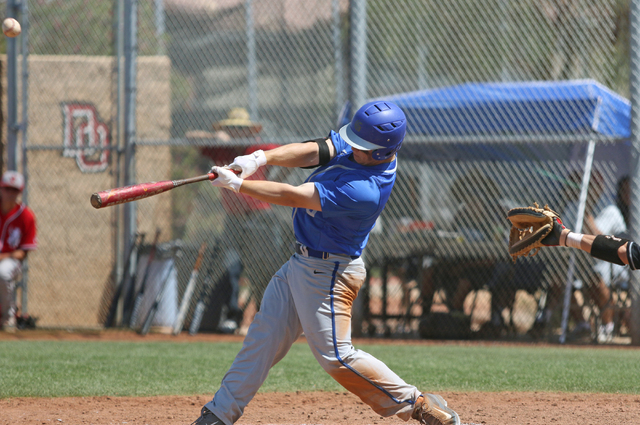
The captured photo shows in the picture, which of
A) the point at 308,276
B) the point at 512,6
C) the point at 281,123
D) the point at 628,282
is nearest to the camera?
the point at 308,276

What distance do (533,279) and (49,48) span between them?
655cm

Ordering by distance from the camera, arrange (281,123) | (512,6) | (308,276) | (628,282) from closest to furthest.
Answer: (308,276), (628,282), (512,6), (281,123)

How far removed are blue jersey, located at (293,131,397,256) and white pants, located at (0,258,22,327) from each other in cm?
523

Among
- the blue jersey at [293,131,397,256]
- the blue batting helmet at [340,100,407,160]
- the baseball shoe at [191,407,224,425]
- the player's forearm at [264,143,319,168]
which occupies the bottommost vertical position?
the baseball shoe at [191,407,224,425]

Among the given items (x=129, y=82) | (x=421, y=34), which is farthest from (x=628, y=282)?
(x=129, y=82)

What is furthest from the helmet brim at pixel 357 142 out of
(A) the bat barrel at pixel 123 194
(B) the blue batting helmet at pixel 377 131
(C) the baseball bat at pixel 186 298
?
(C) the baseball bat at pixel 186 298

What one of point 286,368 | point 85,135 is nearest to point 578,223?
point 286,368

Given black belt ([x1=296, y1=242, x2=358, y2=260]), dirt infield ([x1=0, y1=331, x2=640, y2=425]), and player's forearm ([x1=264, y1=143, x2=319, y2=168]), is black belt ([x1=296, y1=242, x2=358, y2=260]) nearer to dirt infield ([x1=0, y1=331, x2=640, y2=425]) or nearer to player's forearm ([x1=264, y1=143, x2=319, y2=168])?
player's forearm ([x1=264, y1=143, x2=319, y2=168])

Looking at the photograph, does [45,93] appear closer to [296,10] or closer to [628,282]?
[296,10]

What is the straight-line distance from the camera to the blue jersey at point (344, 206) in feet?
10.1

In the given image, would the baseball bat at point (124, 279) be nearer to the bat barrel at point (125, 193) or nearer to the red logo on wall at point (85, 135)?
the red logo on wall at point (85, 135)

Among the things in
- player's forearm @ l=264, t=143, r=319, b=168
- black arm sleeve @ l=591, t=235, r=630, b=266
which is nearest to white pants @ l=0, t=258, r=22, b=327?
player's forearm @ l=264, t=143, r=319, b=168

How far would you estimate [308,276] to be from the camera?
328 centimetres

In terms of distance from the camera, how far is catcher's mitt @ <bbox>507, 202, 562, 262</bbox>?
3461mm
